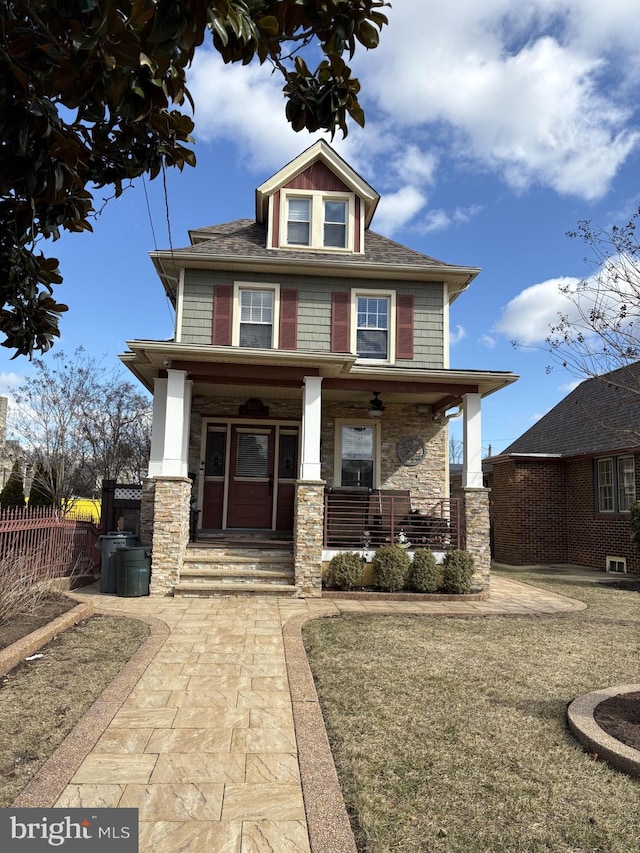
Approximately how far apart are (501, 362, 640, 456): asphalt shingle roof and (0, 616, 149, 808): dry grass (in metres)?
11.0

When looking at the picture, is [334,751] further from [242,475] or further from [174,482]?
[242,475]

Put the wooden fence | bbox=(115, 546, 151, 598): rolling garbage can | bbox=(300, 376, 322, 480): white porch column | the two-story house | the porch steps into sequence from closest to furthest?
1. the wooden fence
2. bbox=(115, 546, 151, 598): rolling garbage can
3. the porch steps
4. bbox=(300, 376, 322, 480): white porch column
5. the two-story house

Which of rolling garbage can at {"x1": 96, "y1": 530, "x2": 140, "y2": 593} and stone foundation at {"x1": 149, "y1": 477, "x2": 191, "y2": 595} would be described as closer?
stone foundation at {"x1": 149, "y1": 477, "x2": 191, "y2": 595}

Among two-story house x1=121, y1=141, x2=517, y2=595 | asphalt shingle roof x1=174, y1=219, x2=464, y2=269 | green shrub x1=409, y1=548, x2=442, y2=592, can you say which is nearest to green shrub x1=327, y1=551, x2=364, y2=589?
two-story house x1=121, y1=141, x2=517, y2=595

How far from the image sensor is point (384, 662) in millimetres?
5793

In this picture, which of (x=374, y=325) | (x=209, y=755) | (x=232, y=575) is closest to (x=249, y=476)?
(x=232, y=575)

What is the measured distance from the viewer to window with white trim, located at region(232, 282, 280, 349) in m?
11.9

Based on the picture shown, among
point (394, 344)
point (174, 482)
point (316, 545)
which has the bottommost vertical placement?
point (316, 545)

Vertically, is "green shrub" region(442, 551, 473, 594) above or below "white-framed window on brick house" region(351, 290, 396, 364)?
below

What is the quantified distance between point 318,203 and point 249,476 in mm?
6041

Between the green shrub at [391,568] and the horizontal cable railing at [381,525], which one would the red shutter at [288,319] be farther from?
the green shrub at [391,568]

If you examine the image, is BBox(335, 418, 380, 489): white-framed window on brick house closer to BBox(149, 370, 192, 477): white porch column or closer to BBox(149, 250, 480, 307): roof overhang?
BBox(149, 250, 480, 307): roof overhang

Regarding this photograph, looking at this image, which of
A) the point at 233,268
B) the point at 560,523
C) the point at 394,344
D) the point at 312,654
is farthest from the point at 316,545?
the point at 560,523

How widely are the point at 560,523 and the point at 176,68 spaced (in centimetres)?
1642
